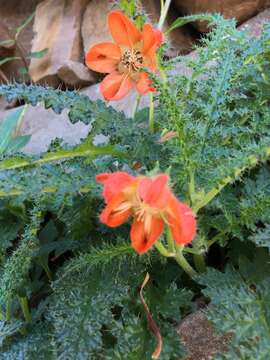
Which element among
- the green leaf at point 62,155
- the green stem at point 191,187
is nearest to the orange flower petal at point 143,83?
the green leaf at point 62,155

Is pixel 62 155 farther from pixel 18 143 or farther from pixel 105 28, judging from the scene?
pixel 105 28

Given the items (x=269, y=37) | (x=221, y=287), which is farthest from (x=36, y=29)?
(x=221, y=287)

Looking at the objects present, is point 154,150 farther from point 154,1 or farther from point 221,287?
point 154,1

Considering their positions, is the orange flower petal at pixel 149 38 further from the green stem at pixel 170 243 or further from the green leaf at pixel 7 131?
the green leaf at pixel 7 131

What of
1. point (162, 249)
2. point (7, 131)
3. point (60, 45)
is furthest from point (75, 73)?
point (162, 249)

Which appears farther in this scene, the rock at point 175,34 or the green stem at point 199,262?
the rock at point 175,34
